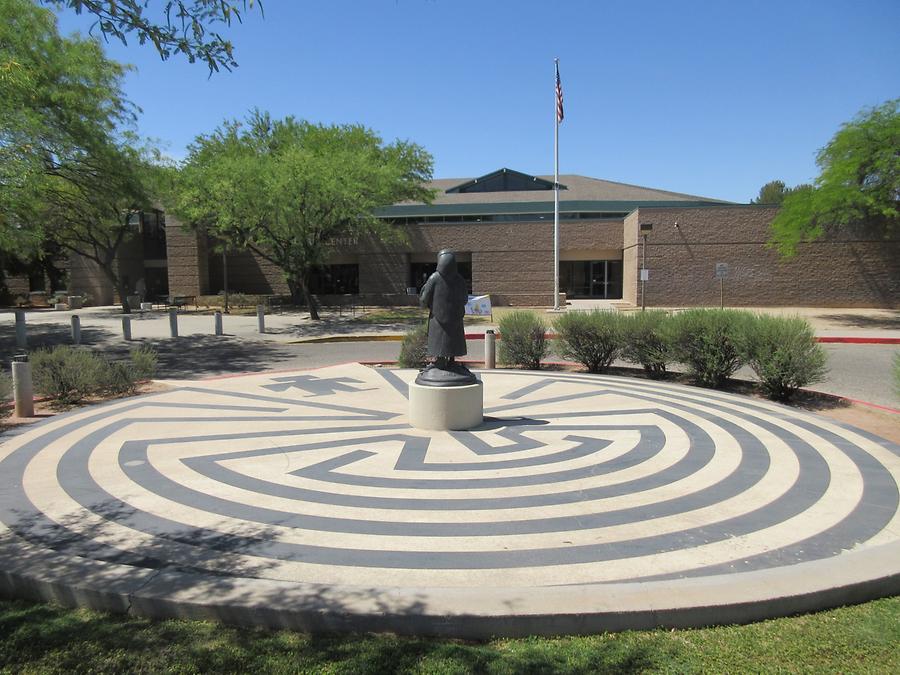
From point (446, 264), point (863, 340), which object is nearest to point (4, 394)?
point (446, 264)

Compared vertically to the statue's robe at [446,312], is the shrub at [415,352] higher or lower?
lower

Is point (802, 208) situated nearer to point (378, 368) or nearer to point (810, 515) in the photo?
point (378, 368)

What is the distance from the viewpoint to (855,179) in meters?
25.9

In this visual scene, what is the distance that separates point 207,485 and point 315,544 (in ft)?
6.19

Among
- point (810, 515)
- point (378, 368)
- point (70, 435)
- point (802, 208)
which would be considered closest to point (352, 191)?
point (378, 368)

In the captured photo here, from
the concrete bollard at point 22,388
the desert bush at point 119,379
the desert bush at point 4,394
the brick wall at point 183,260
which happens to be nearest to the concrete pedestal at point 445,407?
the concrete bollard at point 22,388

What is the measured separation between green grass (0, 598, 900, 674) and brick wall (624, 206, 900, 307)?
31.6m

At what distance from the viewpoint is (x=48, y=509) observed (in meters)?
5.18

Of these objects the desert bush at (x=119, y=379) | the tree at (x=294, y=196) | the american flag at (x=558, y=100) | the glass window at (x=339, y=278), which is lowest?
the desert bush at (x=119, y=379)

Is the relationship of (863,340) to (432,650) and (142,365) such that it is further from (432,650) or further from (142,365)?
(432,650)

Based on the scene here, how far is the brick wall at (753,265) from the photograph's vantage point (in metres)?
31.1

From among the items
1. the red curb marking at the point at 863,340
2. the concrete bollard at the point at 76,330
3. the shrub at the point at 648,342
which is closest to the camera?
the shrub at the point at 648,342

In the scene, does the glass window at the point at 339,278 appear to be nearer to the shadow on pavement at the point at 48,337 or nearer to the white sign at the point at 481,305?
the white sign at the point at 481,305

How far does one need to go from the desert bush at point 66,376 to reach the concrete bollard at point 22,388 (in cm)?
101
